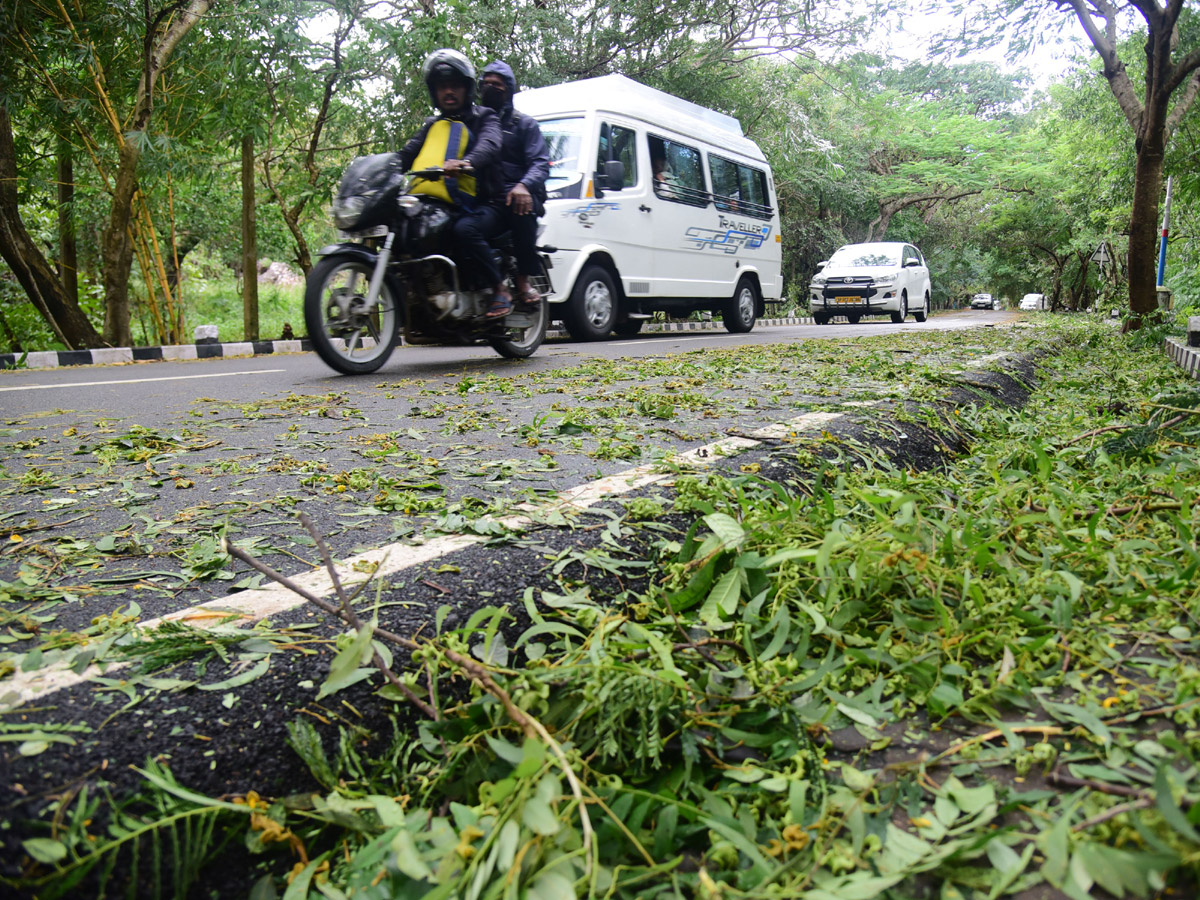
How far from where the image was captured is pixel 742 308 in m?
12.8

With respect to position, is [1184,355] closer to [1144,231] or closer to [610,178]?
[1144,231]

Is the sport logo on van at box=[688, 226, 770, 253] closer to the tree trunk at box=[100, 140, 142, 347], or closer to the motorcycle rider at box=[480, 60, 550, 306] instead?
the motorcycle rider at box=[480, 60, 550, 306]

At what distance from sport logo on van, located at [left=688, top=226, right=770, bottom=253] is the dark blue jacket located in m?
4.99

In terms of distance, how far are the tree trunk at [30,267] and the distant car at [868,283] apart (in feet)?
46.7

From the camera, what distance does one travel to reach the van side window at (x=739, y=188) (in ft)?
38.0

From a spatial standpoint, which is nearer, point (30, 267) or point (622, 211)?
point (622, 211)

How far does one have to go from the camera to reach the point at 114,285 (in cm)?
1045

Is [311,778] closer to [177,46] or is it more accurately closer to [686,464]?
[686,464]

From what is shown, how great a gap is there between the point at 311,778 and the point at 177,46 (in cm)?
1137

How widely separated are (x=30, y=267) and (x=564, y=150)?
6606 mm

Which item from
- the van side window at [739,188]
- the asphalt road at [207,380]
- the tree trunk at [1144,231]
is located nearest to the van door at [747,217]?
the van side window at [739,188]

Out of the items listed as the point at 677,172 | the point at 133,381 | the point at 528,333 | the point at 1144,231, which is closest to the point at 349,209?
the point at 133,381

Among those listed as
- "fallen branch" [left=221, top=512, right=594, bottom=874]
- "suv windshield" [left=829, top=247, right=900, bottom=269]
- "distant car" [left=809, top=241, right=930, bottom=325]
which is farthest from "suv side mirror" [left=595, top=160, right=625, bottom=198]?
"suv windshield" [left=829, top=247, right=900, bottom=269]

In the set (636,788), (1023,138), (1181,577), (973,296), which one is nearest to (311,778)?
(636,788)
